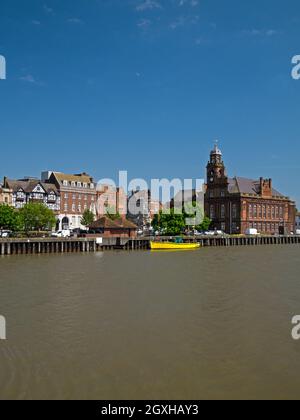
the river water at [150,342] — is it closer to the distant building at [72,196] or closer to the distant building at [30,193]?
the distant building at [30,193]

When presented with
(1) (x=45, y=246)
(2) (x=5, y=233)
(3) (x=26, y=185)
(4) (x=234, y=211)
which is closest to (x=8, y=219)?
(2) (x=5, y=233)

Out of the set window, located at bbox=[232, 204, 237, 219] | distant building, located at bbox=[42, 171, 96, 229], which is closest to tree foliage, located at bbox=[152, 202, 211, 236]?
window, located at bbox=[232, 204, 237, 219]

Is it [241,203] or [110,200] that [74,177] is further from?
[241,203]

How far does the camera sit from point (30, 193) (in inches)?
3691

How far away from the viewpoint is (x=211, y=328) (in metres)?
15.9

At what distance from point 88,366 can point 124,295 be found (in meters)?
10.9

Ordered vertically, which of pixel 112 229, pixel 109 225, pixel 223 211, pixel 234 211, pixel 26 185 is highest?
pixel 26 185

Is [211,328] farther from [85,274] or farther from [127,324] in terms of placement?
[85,274]

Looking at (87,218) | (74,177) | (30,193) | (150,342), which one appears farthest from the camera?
(74,177)

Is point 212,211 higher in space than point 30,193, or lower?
lower

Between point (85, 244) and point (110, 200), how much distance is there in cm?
5397

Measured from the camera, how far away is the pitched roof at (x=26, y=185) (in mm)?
92250

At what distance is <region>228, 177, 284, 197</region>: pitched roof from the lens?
366ft
